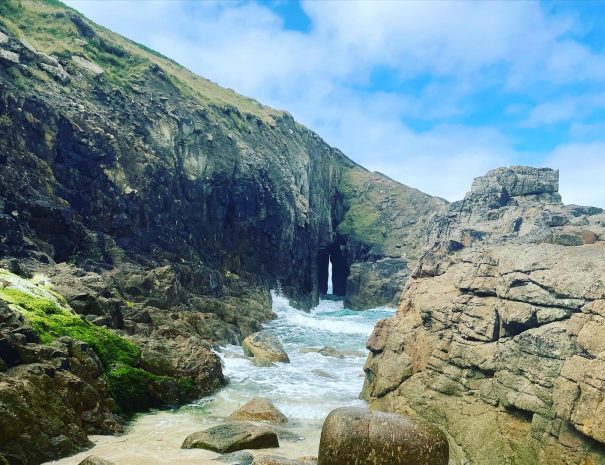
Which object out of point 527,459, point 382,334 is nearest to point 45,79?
point 382,334

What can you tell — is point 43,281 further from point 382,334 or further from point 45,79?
point 45,79

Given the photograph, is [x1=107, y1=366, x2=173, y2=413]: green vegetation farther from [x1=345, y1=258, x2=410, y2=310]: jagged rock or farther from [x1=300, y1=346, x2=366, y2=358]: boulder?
[x1=345, y1=258, x2=410, y2=310]: jagged rock

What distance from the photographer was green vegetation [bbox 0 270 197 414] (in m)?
16.3

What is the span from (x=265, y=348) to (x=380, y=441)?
62.0 feet

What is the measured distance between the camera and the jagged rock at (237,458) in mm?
11586

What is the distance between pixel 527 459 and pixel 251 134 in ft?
225

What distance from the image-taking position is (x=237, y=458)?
11852mm

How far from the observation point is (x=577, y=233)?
18609mm

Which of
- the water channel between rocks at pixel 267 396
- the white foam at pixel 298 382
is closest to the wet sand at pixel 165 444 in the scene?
the water channel between rocks at pixel 267 396

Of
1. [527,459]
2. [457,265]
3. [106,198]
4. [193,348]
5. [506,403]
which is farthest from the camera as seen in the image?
[106,198]

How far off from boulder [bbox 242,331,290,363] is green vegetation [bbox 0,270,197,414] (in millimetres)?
8855

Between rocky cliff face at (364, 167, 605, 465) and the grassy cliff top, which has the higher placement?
the grassy cliff top

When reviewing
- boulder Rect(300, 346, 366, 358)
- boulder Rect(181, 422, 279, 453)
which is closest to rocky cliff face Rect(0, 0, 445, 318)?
boulder Rect(300, 346, 366, 358)

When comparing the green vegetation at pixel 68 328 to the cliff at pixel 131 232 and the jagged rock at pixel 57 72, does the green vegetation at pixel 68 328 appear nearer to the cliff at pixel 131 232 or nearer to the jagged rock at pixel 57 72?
the cliff at pixel 131 232
